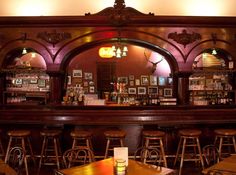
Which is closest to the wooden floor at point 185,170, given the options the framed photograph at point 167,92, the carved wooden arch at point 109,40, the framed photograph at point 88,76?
the carved wooden arch at point 109,40

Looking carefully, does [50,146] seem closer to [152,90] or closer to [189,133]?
[189,133]

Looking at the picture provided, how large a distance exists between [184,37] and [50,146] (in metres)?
3.47

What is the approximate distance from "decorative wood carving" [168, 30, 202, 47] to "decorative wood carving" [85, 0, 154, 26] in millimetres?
858

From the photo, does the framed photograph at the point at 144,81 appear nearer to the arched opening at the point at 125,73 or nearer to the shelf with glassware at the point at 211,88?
the arched opening at the point at 125,73

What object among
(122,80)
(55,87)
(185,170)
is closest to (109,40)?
(55,87)

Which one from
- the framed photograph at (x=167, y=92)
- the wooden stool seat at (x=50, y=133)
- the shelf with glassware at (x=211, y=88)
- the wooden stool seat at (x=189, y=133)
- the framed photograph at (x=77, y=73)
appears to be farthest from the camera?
the framed photograph at (x=77, y=73)

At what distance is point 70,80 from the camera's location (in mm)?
8680

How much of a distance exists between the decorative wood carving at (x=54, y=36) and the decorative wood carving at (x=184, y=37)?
2.21m

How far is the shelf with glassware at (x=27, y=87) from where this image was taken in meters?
7.71

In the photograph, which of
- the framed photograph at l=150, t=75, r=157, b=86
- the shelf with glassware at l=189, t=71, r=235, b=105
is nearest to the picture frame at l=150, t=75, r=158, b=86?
the framed photograph at l=150, t=75, r=157, b=86

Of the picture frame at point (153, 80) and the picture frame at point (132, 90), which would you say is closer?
the picture frame at point (153, 80)

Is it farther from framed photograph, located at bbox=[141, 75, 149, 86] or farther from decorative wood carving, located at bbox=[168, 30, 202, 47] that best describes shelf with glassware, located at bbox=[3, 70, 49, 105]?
decorative wood carving, located at bbox=[168, 30, 202, 47]

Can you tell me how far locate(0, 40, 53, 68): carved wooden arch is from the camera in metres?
7.21

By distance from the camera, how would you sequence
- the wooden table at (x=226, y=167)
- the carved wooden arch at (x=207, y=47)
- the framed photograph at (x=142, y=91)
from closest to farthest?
the wooden table at (x=226, y=167)
the carved wooden arch at (x=207, y=47)
the framed photograph at (x=142, y=91)
